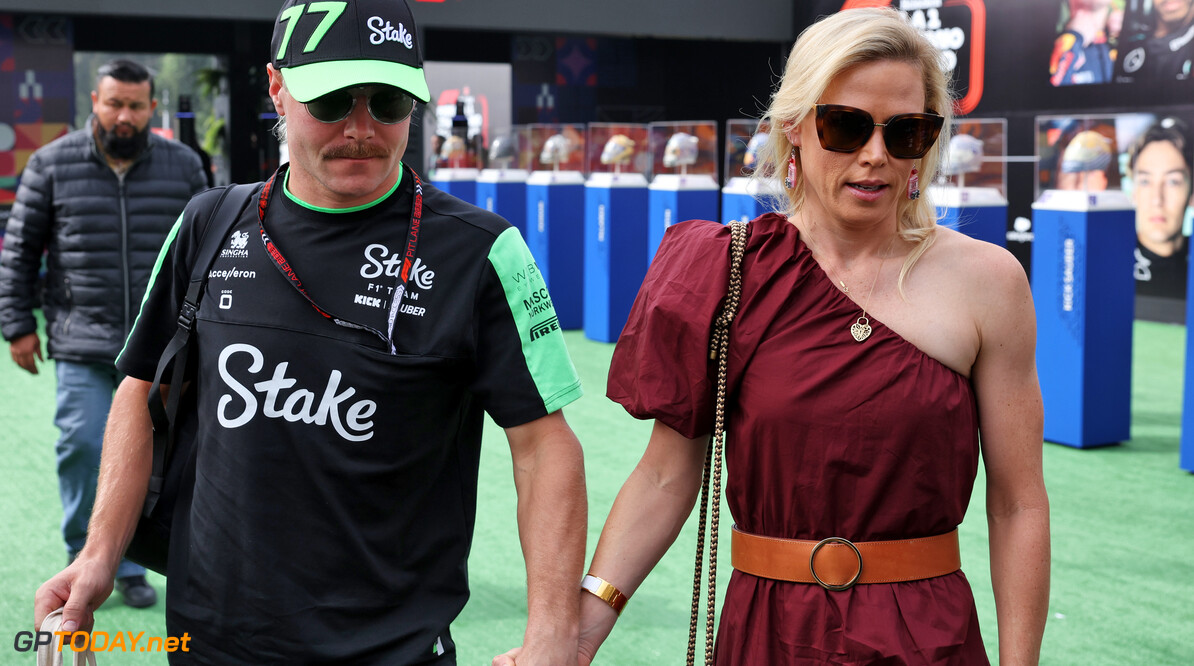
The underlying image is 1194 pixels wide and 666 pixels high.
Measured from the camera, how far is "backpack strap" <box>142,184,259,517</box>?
1838mm

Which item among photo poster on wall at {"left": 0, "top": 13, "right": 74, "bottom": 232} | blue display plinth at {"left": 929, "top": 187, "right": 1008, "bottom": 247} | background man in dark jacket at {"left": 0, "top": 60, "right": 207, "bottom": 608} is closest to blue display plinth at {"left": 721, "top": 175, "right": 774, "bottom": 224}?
blue display plinth at {"left": 929, "top": 187, "right": 1008, "bottom": 247}

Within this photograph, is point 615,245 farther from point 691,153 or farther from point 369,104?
point 369,104

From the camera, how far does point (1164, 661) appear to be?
3.62 meters

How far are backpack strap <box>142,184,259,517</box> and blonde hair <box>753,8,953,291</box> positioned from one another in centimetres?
80

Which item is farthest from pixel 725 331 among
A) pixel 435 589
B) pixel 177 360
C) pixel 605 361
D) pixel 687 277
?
pixel 605 361

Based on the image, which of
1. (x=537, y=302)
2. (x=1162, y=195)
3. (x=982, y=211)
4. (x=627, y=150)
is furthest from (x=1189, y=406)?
(x=1162, y=195)

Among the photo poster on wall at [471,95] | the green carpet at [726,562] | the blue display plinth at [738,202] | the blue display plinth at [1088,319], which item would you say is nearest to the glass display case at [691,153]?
the blue display plinth at [738,202]

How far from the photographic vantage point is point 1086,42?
11.6m

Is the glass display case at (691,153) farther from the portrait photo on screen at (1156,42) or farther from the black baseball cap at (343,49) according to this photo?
the black baseball cap at (343,49)

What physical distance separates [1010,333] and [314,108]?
3.20 ft

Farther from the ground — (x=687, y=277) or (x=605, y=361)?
(x=687, y=277)

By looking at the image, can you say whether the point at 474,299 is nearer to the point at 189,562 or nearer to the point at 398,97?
the point at 398,97

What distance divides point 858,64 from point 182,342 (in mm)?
1023

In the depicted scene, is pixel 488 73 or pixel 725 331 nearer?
pixel 725 331
